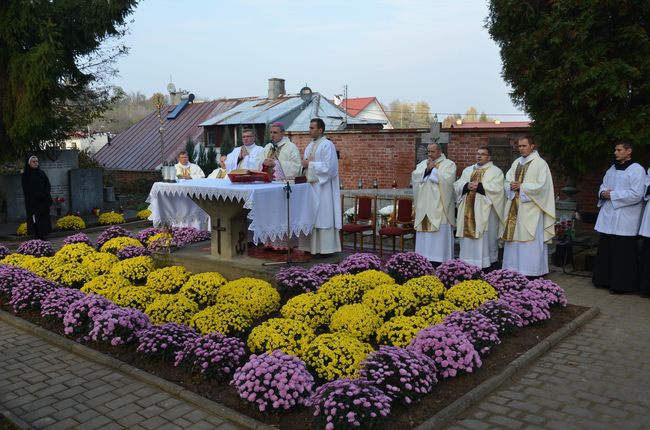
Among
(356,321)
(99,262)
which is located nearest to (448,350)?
(356,321)

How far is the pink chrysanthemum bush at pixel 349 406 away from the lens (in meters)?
3.89

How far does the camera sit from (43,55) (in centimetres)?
1292

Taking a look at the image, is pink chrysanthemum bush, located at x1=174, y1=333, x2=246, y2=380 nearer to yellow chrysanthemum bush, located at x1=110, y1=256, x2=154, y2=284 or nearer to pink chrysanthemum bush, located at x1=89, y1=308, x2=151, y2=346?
pink chrysanthemum bush, located at x1=89, y1=308, x2=151, y2=346

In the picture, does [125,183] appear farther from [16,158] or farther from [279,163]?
[279,163]

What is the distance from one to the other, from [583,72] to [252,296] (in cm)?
642

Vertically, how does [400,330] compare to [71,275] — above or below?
below

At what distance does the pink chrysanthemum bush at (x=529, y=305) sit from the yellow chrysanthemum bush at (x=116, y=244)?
20.7 feet

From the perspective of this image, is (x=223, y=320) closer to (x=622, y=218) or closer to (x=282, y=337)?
(x=282, y=337)

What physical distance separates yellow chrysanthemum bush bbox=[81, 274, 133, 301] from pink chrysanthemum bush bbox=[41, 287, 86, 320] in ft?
0.93

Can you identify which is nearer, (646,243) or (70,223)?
(646,243)

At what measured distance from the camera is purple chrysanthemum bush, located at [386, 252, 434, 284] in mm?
7500

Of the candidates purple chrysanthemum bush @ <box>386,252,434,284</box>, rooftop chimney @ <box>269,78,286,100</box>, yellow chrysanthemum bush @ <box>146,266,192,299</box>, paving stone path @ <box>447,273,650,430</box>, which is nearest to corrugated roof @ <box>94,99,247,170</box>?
rooftop chimney @ <box>269,78,286,100</box>

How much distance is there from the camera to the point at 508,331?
19.6 ft

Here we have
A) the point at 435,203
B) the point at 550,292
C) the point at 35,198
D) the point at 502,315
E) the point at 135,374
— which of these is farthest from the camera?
the point at 35,198
